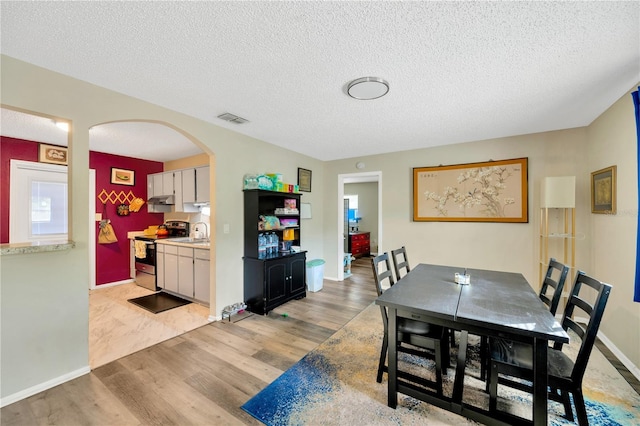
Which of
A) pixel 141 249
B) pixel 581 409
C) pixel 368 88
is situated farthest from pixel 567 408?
pixel 141 249

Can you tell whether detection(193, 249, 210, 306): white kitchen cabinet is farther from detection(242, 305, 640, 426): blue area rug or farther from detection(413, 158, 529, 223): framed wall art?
Result: detection(413, 158, 529, 223): framed wall art

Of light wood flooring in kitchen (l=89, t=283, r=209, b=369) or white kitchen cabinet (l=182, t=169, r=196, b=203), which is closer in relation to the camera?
light wood flooring in kitchen (l=89, t=283, r=209, b=369)

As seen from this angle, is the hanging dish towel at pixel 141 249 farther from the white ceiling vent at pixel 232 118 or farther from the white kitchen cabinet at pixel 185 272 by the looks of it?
the white ceiling vent at pixel 232 118

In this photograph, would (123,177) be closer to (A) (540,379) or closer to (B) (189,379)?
(B) (189,379)

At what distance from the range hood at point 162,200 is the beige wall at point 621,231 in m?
5.95

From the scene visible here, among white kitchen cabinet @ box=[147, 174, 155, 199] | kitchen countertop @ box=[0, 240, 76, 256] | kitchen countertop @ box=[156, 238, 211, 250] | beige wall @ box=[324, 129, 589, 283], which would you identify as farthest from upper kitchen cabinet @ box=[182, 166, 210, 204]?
beige wall @ box=[324, 129, 589, 283]

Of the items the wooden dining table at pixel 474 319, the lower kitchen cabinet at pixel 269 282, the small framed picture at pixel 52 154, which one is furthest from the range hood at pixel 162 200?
the wooden dining table at pixel 474 319

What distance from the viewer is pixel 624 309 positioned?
89.9 inches

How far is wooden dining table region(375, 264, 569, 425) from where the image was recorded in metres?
1.40

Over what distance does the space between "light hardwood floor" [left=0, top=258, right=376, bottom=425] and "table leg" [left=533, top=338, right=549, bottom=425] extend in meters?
1.65

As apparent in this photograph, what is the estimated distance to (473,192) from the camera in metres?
3.81

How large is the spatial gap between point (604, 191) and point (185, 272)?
17.4 ft

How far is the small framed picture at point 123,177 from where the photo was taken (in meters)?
4.74

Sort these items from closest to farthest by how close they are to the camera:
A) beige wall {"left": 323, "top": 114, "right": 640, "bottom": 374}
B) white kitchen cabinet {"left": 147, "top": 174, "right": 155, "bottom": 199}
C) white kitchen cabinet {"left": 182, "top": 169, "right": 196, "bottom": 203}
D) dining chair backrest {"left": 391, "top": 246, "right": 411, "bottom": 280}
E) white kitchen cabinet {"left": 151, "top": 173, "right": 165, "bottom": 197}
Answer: beige wall {"left": 323, "top": 114, "right": 640, "bottom": 374}, dining chair backrest {"left": 391, "top": 246, "right": 411, "bottom": 280}, white kitchen cabinet {"left": 182, "top": 169, "right": 196, "bottom": 203}, white kitchen cabinet {"left": 151, "top": 173, "right": 165, "bottom": 197}, white kitchen cabinet {"left": 147, "top": 174, "right": 155, "bottom": 199}
